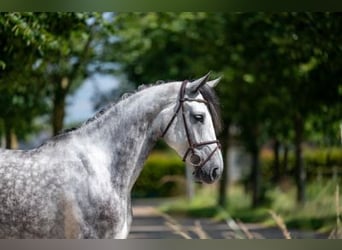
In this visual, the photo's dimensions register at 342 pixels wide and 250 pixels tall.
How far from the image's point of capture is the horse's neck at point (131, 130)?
15.3 ft

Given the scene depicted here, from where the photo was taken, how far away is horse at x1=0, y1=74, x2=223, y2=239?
177 inches

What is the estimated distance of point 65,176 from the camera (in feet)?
14.8

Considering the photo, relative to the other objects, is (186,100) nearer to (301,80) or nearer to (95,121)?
(95,121)

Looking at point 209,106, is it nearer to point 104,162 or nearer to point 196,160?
point 196,160

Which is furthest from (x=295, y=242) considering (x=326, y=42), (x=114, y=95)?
(x=114, y=95)

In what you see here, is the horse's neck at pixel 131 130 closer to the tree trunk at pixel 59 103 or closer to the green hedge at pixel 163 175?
the tree trunk at pixel 59 103

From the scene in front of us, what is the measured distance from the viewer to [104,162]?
463cm

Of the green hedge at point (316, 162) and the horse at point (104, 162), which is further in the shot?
the green hedge at point (316, 162)

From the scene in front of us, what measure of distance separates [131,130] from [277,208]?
11998 millimetres

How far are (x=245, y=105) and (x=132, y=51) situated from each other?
3.12 m

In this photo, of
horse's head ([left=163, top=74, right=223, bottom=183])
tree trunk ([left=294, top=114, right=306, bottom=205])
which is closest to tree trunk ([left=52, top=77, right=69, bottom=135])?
tree trunk ([left=294, top=114, right=306, bottom=205])

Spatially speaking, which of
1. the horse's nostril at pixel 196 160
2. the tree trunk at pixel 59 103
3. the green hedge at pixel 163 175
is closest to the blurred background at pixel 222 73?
the tree trunk at pixel 59 103

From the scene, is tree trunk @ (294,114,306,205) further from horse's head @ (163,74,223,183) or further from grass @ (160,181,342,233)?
horse's head @ (163,74,223,183)

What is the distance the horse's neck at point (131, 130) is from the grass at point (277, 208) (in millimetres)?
4287
